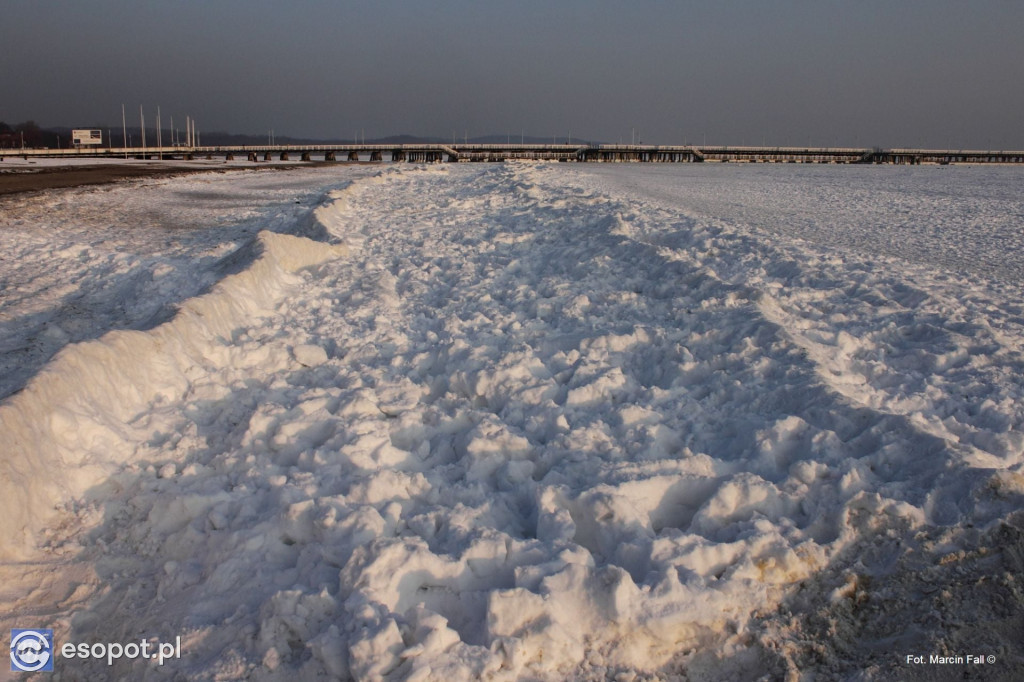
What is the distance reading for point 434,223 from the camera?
45.7ft

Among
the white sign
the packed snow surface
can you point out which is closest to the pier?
the white sign

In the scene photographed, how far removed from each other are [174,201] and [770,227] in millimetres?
16401

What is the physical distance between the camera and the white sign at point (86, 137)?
91575 millimetres

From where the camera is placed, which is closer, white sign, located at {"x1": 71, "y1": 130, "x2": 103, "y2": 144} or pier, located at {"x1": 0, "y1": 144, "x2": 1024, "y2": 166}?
white sign, located at {"x1": 71, "y1": 130, "x2": 103, "y2": 144}

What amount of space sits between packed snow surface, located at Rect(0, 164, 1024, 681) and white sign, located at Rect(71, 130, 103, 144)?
102918 millimetres

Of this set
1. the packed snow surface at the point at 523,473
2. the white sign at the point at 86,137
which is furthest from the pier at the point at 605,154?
the packed snow surface at the point at 523,473

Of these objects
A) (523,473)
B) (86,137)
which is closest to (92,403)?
(523,473)

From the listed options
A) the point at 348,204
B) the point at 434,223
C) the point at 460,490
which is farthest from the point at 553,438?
the point at 348,204

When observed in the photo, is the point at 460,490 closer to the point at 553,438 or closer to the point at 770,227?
the point at 553,438

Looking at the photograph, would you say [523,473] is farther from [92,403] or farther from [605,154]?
[605,154]

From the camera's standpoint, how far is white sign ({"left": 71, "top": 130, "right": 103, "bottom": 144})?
9157 cm

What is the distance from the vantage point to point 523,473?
4.20m

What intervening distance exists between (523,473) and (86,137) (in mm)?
110519

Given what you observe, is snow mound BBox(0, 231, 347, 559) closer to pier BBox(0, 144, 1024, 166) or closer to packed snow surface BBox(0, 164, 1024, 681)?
packed snow surface BBox(0, 164, 1024, 681)
